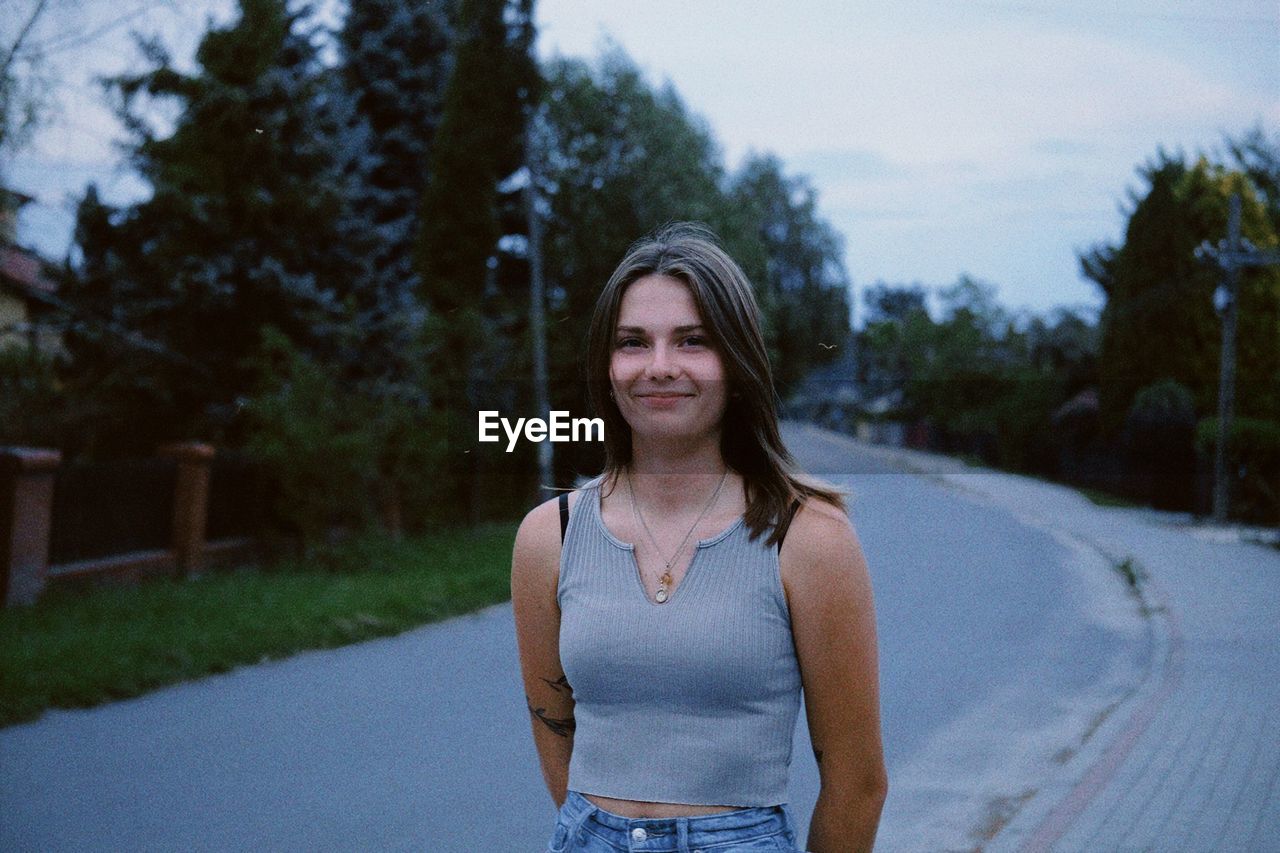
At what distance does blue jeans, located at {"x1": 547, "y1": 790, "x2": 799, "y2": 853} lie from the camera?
1735 millimetres

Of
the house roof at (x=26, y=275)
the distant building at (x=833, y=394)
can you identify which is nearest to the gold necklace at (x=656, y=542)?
the distant building at (x=833, y=394)

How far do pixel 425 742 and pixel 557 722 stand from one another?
499 centimetres

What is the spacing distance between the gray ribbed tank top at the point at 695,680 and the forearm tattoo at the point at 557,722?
0.25 metres

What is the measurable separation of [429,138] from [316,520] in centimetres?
909

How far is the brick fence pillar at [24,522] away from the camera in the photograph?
10039 millimetres

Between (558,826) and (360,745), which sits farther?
(360,745)

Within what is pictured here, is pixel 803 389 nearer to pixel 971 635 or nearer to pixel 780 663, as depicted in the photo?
pixel 780 663

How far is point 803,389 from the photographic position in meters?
3.11

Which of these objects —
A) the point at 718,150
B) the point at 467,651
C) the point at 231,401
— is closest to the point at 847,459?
the point at 467,651

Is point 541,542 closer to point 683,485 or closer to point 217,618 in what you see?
point 683,485

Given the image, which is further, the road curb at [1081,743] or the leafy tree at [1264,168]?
the leafy tree at [1264,168]

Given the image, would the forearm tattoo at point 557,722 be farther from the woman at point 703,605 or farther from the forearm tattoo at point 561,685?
the woman at point 703,605

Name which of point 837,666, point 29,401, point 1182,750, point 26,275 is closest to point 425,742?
point 1182,750

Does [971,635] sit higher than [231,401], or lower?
lower
